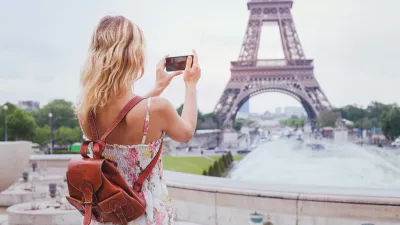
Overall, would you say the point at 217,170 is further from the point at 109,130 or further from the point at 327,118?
the point at 327,118

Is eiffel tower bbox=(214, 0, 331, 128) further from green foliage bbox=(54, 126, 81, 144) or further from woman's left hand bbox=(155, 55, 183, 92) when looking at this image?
woman's left hand bbox=(155, 55, 183, 92)

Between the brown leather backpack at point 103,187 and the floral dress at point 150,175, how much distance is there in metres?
0.05

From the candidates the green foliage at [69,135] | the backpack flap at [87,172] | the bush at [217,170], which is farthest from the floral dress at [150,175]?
the green foliage at [69,135]

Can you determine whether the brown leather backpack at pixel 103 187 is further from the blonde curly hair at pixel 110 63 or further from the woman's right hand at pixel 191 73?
the woman's right hand at pixel 191 73

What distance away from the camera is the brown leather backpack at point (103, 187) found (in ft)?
6.44

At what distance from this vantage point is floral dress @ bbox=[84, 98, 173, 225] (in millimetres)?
2074

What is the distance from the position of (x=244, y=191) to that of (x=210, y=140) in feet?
130

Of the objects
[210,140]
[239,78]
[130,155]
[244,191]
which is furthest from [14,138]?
[130,155]

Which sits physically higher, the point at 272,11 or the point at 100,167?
the point at 272,11

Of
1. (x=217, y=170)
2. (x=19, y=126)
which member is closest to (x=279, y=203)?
(x=217, y=170)

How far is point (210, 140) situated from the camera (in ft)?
148

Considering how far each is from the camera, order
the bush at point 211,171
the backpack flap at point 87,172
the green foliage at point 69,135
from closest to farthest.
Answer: the backpack flap at point 87,172
the bush at point 211,171
the green foliage at point 69,135

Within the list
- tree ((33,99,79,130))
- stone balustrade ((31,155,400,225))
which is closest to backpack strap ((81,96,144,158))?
stone balustrade ((31,155,400,225))

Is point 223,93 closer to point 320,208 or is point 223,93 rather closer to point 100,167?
point 320,208
